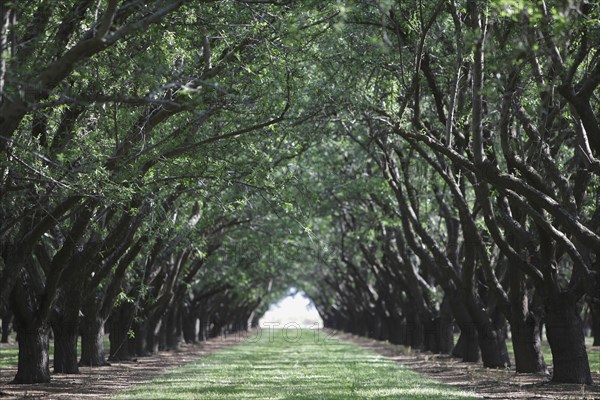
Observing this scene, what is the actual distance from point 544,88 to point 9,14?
20.8 ft

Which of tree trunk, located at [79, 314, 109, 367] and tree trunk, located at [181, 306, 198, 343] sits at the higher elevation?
tree trunk, located at [181, 306, 198, 343]

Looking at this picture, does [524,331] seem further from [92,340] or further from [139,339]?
[139,339]

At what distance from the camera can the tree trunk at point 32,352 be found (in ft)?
55.3

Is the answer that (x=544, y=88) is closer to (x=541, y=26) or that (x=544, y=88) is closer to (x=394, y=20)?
(x=541, y=26)

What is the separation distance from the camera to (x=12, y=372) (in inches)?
818

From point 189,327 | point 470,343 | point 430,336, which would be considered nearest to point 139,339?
point 430,336

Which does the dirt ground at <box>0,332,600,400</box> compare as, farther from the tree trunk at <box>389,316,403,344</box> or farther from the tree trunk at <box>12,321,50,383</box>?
the tree trunk at <box>389,316,403,344</box>

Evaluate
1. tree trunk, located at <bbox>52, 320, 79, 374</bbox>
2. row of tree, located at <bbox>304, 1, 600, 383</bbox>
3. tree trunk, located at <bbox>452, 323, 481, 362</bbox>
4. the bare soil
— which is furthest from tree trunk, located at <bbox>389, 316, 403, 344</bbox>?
tree trunk, located at <bbox>52, 320, 79, 374</bbox>

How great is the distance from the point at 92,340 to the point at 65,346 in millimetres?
3517

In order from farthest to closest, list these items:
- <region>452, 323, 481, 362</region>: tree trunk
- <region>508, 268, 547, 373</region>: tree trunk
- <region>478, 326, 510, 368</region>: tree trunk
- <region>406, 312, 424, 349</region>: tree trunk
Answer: <region>406, 312, 424, 349</region>: tree trunk
<region>452, 323, 481, 362</region>: tree trunk
<region>478, 326, 510, 368</region>: tree trunk
<region>508, 268, 547, 373</region>: tree trunk

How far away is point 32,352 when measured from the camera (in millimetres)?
17016

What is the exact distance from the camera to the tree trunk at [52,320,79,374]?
19984mm

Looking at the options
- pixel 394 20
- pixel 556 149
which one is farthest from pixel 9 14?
pixel 556 149

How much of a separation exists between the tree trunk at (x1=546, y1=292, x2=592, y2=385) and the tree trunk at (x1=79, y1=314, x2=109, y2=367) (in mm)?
12571
